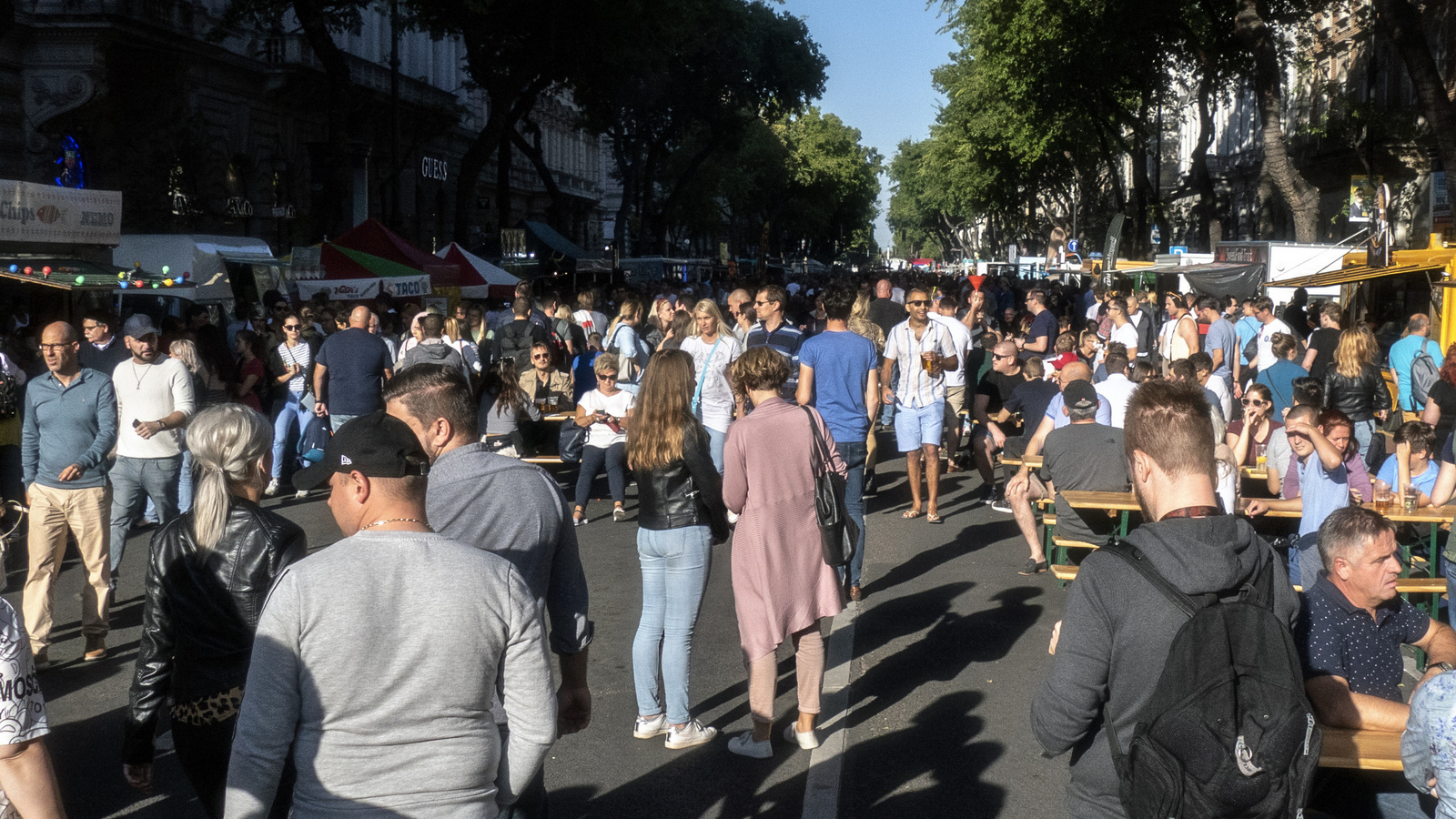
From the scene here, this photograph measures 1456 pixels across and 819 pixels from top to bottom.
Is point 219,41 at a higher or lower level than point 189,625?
higher

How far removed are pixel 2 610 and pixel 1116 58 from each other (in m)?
33.0

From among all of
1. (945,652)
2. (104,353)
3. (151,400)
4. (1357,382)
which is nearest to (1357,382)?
(1357,382)

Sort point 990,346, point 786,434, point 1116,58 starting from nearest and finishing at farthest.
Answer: point 786,434 → point 990,346 → point 1116,58

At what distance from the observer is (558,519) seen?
3.63m

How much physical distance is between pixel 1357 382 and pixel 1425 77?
880cm

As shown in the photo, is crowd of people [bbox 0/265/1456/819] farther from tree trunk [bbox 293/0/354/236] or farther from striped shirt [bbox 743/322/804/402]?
tree trunk [bbox 293/0/354/236]

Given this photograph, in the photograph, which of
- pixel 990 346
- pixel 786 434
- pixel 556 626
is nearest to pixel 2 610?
pixel 556 626

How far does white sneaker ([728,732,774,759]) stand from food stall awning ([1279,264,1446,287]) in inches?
587

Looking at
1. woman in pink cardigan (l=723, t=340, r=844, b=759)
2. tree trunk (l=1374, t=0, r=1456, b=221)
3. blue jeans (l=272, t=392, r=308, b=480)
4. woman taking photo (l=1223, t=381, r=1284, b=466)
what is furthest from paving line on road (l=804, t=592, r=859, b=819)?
tree trunk (l=1374, t=0, r=1456, b=221)

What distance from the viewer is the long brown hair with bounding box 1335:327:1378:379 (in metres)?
11.3

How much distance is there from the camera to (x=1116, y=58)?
3259cm

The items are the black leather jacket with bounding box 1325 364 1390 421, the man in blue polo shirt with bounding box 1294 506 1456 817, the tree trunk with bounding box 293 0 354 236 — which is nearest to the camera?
the man in blue polo shirt with bounding box 1294 506 1456 817

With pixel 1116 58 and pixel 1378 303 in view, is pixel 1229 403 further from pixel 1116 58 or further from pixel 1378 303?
pixel 1116 58

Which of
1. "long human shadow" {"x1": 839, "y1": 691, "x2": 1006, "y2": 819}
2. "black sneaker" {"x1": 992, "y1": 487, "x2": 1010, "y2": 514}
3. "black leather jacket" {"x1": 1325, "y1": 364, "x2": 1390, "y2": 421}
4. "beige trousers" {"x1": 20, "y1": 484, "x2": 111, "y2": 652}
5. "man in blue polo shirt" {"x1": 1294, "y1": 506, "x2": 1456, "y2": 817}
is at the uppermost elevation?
"black leather jacket" {"x1": 1325, "y1": 364, "x2": 1390, "y2": 421}
